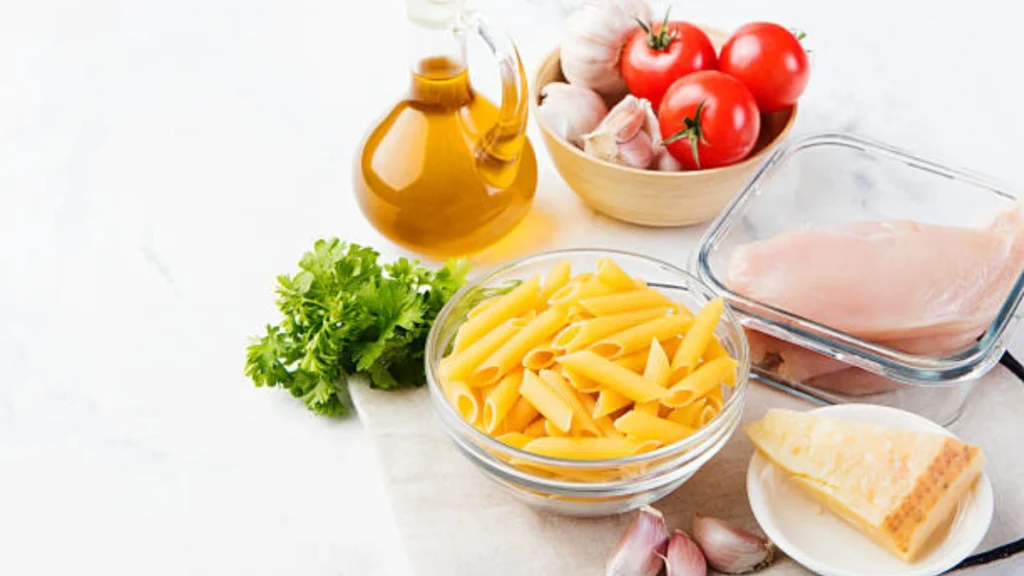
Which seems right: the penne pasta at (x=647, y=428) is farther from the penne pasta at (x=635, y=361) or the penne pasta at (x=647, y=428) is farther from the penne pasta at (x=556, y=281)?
the penne pasta at (x=556, y=281)

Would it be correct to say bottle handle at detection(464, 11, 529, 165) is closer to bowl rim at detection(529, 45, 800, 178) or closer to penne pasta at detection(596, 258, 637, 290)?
bowl rim at detection(529, 45, 800, 178)

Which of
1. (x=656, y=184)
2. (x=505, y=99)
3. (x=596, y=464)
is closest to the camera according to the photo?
(x=596, y=464)

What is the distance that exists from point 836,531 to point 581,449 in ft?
1.07

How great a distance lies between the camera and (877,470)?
1484 millimetres

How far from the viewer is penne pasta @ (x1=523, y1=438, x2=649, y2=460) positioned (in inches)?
57.2

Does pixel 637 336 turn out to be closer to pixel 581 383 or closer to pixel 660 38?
pixel 581 383

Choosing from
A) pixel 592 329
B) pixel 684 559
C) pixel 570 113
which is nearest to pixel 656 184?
pixel 570 113

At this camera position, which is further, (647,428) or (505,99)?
(505,99)

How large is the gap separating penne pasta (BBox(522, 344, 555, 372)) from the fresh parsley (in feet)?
0.72

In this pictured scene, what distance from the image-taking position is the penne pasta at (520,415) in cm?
152

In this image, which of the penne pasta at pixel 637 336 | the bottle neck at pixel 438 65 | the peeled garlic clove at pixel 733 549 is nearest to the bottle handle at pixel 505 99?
the bottle neck at pixel 438 65

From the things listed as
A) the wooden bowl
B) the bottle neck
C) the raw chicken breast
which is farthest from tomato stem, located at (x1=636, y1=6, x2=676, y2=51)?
the raw chicken breast

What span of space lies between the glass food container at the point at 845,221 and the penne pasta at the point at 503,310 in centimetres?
25

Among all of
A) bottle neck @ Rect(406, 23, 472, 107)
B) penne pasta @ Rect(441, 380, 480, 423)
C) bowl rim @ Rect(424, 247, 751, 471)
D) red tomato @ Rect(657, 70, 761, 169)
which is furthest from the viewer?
red tomato @ Rect(657, 70, 761, 169)
